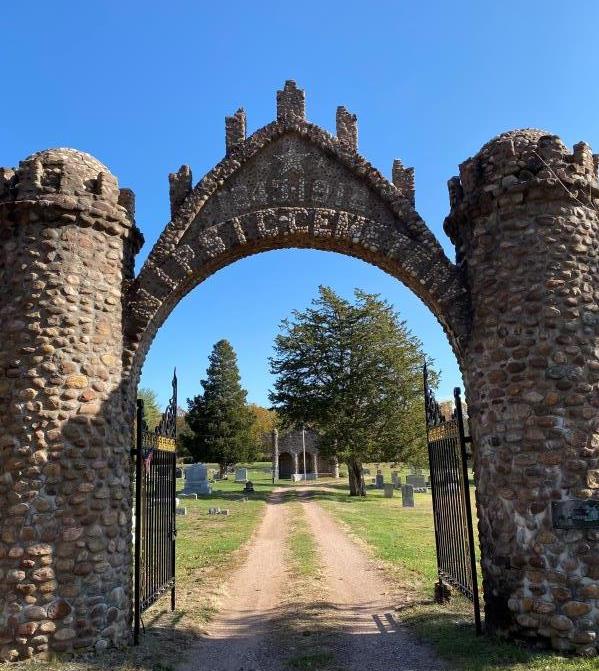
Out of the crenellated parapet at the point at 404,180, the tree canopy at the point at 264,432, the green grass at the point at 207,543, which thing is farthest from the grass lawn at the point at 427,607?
the tree canopy at the point at 264,432

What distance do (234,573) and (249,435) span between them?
34964 mm

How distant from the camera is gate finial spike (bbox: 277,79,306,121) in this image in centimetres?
889

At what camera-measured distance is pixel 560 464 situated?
652 centimetres

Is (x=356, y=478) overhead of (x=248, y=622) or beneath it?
overhead

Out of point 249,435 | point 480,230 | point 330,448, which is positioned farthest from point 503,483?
point 249,435

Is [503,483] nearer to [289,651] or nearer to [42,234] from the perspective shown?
[289,651]

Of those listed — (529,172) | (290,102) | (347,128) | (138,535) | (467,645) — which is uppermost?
(290,102)

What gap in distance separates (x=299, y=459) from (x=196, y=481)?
23.6 metres

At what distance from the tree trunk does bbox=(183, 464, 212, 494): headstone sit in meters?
7.64

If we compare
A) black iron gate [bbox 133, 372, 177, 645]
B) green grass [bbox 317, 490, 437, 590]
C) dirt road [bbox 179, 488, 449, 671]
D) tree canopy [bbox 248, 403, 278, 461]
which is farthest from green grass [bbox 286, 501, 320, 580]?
tree canopy [bbox 248, 403, 278, 461]

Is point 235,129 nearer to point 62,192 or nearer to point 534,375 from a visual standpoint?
point 62,192

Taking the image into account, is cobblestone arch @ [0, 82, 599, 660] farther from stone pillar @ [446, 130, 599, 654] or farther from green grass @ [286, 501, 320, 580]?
green grass @ [286, 501, 320, 580]

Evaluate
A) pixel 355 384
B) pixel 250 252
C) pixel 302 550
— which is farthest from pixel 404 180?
pixel 355 384

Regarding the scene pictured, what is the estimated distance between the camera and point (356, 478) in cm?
3070
